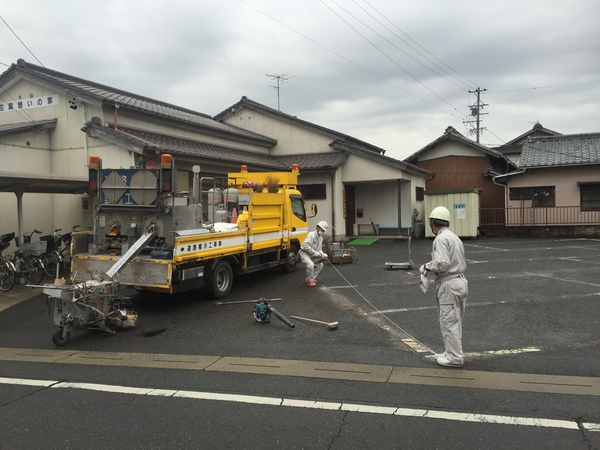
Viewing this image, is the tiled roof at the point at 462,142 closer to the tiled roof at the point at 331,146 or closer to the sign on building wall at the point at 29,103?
the tiled roof at the point at 331,146

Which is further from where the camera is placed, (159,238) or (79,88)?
(79,88)

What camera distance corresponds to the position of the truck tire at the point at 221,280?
8.66 metres

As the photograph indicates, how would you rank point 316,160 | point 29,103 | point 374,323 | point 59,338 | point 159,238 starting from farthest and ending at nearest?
point 316,160
point 29,103
point 159,238
point 374,323
point 59,338

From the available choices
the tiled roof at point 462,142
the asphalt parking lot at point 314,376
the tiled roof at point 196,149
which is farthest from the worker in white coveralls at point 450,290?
the tiled roof at point 462,142

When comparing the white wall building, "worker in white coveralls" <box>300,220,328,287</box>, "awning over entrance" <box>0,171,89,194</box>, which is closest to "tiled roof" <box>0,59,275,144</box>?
the white wall building

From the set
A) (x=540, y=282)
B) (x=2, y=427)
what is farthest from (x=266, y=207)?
(x=2, y=427)

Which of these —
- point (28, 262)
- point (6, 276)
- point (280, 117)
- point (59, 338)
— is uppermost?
point (280, 117)

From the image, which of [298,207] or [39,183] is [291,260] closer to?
[298,207]

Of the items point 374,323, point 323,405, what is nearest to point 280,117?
point 374,323

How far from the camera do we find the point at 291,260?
1209 centimetres

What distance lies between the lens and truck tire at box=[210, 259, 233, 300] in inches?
341

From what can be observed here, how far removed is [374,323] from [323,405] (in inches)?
120

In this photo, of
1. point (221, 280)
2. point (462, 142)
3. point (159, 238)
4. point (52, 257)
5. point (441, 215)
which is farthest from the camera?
point (462, 142)

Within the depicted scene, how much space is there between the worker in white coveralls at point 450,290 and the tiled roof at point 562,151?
19031mm
